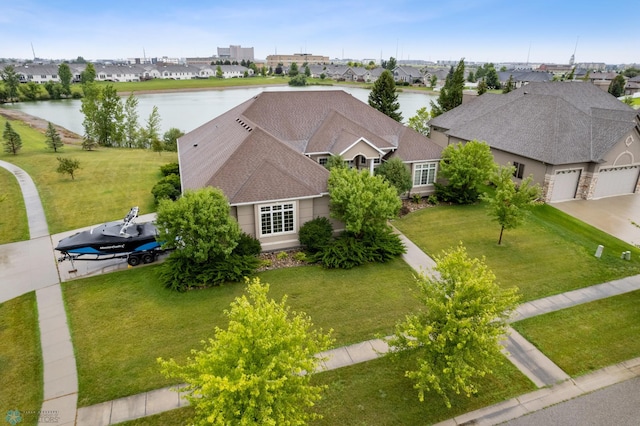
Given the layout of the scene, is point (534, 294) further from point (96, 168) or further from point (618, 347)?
point (96, 168)

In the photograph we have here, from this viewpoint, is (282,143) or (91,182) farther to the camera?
(91,182)

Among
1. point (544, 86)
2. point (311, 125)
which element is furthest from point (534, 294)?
point (544, 86)

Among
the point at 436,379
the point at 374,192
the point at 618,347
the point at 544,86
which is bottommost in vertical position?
the point at 618,347

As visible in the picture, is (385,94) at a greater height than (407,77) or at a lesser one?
lesser

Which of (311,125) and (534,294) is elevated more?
(311,125)

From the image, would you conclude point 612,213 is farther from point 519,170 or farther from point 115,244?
point 115,244

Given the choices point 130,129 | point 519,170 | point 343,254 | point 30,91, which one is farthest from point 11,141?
point 30,91

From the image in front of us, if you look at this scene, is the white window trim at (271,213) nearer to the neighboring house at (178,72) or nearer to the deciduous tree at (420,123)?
the deciduous tree at (420,123)
